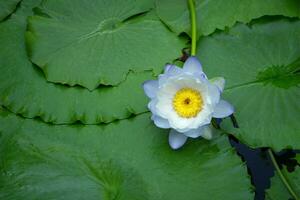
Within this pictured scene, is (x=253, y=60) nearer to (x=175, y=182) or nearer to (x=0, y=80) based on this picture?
(x=175, y=182)

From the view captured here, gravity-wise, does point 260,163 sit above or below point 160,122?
below

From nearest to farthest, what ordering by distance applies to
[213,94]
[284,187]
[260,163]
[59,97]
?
1. [213,94]
2. [284,187]
3. [59,97]
4. [260,163]

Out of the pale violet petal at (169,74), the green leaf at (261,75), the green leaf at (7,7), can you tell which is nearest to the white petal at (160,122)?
the pale violet petal at (169,74)

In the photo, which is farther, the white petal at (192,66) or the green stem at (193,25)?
the green stem at (193,25)

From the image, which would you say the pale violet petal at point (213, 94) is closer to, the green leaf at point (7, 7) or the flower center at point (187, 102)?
the flower center at point (187, 102)

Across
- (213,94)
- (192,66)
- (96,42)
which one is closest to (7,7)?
(96,42)

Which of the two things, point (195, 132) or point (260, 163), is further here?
point (260, 163)

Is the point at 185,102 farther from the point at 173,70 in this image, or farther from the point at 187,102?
the point at 173,70

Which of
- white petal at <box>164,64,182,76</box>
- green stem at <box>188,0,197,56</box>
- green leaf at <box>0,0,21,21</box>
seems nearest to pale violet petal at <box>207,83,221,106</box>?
white petal at <box>164,64,182,76</box>
